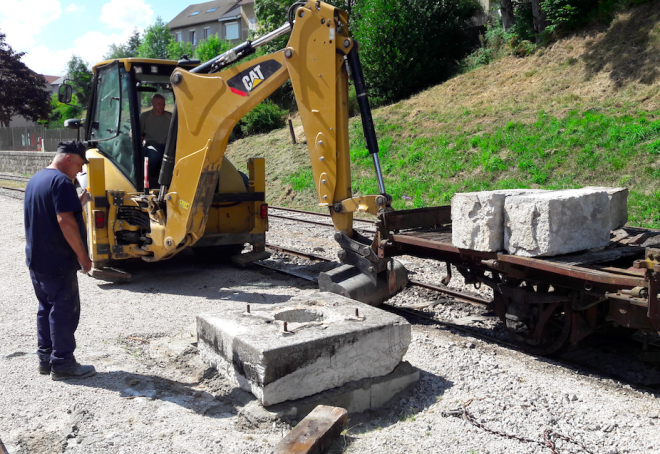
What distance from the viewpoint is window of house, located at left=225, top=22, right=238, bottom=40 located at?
63.1m

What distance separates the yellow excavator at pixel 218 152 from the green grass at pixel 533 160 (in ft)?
22.7

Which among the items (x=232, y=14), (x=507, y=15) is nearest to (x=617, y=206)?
(x=507, y=15)

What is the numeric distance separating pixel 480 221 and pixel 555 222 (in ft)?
2.07

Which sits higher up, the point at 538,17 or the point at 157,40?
the point at 157,40

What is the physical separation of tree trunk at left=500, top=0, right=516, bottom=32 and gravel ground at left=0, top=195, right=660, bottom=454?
2061 cm

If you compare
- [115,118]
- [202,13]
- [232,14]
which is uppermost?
[202,13]

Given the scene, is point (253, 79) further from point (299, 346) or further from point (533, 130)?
point (533, 130)

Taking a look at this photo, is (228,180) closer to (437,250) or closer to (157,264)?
(157,264)

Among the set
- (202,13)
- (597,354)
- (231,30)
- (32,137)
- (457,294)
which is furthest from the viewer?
(202,13)

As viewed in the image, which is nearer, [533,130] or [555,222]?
[555,222]

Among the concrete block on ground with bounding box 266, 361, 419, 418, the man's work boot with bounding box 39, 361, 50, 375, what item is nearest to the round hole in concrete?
the concrete block on ground with bounding box 266, 361, 419, 418

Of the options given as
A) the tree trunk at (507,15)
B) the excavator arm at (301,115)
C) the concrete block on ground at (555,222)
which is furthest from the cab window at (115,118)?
the tree trunk at (507,15)

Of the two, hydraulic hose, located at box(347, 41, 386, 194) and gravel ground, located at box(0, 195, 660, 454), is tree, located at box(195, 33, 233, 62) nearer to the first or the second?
hydraulic hose, located at box(347, 41, 386, 194)

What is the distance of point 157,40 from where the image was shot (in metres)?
72.4
